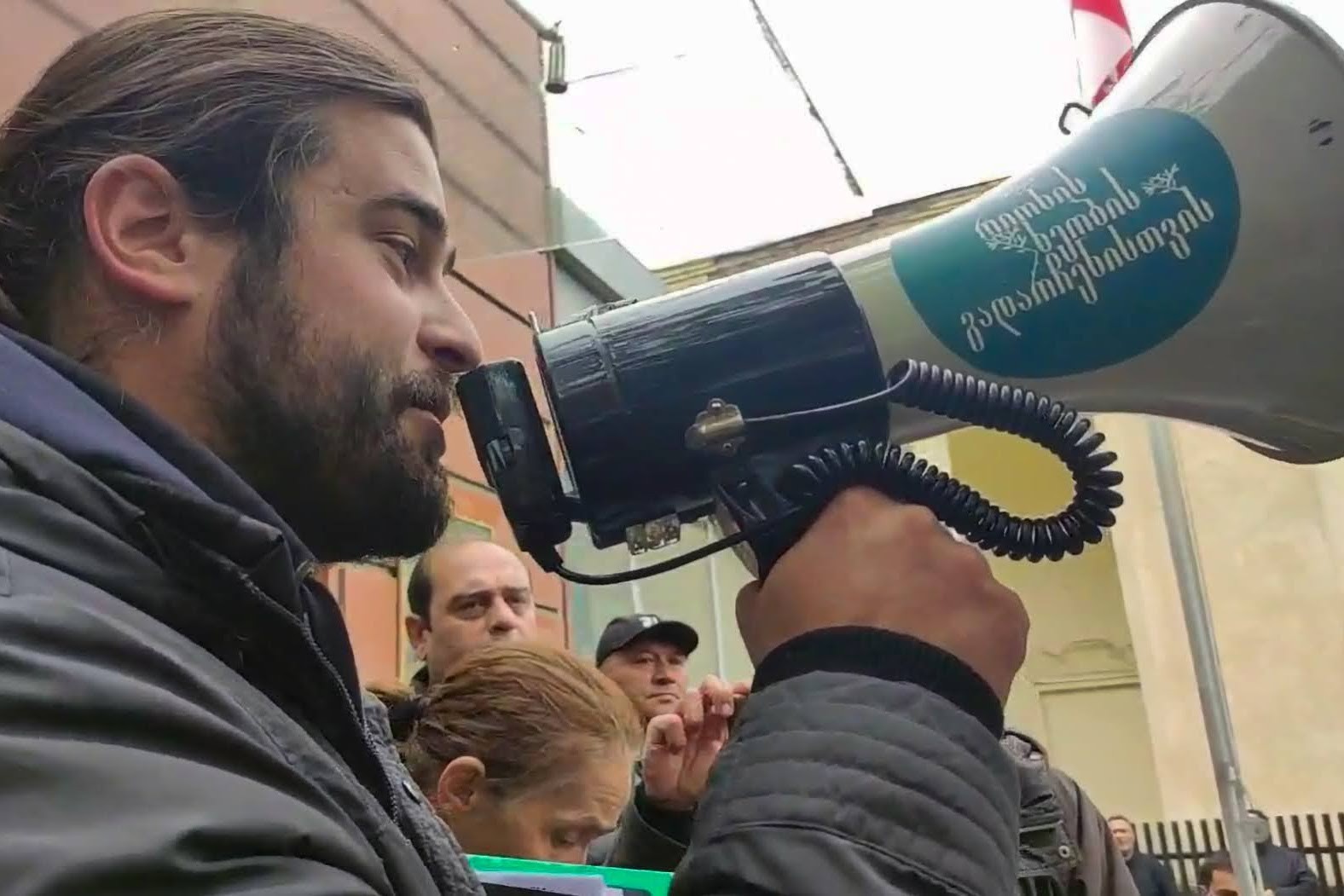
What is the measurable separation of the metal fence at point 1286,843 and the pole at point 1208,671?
4505 millimetres

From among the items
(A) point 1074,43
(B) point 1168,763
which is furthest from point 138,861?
(B) point 1168,763

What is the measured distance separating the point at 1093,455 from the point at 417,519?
40 centimetres

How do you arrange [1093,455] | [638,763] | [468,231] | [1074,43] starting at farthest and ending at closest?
[468,231] < [1074,43] < [638,763] < [1093,455]

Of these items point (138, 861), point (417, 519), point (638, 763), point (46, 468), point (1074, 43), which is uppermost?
point (1074, 43)

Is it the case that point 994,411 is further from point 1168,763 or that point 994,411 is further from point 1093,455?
point 1168,763

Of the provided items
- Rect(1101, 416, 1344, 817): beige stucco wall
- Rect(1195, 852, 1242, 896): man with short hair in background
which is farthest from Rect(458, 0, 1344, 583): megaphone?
Rect(1101, 416, 1344, 817): beige stucco wall

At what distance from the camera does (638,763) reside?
5.03 feet

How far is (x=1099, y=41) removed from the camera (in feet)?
6.17

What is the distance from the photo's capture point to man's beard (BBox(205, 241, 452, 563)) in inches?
28.0

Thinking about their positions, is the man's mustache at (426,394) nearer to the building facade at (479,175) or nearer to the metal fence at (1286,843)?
the building facade at (479,175)

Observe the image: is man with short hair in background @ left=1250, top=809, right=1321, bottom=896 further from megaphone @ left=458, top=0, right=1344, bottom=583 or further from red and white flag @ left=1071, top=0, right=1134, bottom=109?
megaphone @ left=458, top=0, right=1344, bottom=583

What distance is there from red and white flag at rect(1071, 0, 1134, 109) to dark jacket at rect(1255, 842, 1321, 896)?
2.85 m

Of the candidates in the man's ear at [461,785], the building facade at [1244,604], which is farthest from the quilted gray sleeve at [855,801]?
the building facade at [1244,604]

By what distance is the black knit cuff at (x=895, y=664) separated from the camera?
2.08 feet
